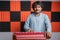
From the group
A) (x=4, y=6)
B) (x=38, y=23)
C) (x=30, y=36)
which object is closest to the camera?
(x=30, y=36)

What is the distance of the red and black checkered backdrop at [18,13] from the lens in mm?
2689

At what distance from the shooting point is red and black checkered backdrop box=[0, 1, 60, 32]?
269cm

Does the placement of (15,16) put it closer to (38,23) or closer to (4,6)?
(4,6)

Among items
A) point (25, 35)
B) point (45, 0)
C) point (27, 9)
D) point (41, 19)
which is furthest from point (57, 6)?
point (25, 35)

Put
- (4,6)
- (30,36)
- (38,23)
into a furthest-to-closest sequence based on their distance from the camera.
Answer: (4,6) → (38,23) → (30,36)

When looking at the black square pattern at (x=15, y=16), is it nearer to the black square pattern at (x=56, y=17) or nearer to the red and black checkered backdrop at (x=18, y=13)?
the red and black checkered backdrop at (x=18, y=13)

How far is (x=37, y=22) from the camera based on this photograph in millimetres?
2225

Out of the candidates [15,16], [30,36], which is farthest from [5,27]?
[30,36]

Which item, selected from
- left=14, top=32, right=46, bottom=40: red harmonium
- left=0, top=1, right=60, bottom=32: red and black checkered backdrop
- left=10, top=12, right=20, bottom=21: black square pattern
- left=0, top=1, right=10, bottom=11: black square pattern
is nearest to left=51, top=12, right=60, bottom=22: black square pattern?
left=0, top=1, right=60, bottom=32: red and black checkered backdrop

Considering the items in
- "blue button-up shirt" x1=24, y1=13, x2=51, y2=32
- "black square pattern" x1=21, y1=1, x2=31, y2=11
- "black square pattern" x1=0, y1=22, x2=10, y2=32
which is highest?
"black square pattern" x1=21, y1=1, x2=31, y2=11

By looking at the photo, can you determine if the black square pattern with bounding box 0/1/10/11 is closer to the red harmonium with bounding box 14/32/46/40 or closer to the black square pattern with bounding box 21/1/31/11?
the black square pattern with bounding box 21/1/31/11

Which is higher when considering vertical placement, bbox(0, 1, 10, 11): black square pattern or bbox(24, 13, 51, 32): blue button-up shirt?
bbox(0, 1, 10, 11): black square pattern

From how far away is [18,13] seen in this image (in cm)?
270

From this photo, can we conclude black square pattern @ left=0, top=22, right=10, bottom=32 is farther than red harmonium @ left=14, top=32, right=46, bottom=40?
Yes
